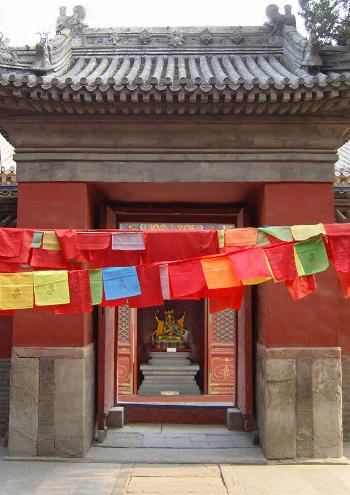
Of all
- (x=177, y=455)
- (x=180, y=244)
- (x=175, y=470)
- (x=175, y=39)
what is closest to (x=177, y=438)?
(x=177, y=455)

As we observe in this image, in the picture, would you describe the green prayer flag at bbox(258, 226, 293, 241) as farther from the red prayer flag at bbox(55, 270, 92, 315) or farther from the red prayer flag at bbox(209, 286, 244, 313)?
the red prayer flag at bbox(55, 270, 92, 315)

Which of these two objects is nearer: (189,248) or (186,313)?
(189,248)

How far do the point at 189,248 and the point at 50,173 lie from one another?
277 centimetres

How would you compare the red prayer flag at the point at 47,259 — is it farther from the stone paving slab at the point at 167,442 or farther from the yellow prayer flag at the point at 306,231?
the stone paving slab at the point at 167,442

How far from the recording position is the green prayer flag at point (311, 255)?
229 inches

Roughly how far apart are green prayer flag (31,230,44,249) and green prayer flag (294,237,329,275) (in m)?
2.79

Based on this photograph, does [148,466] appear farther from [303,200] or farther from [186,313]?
[186,313]

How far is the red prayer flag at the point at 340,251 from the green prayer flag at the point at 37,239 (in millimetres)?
3161

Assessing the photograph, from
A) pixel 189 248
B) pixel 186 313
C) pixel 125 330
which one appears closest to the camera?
pixel 189 248

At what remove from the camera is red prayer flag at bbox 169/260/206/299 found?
19.1 feet

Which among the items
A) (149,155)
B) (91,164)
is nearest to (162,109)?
(149,155)

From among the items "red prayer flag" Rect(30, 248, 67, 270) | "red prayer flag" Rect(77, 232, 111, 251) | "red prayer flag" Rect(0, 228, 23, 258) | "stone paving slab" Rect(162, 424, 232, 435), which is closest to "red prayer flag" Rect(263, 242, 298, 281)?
"red prayer flag" Rect(77, 232, 111, 251)

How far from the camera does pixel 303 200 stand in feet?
25.8

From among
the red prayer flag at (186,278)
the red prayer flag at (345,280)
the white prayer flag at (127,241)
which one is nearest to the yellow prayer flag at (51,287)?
the white prayer flag at (127,241)
